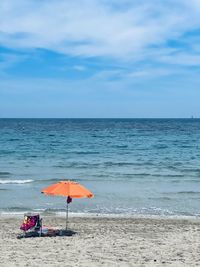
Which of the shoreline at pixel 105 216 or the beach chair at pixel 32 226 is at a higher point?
the beach chair at pixel 32 226

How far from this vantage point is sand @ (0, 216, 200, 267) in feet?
35.8

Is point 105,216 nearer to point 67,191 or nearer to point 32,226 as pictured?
point 67,191

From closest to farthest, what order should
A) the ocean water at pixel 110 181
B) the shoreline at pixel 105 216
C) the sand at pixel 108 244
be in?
the sand at pixel 108 244
the shoreline at pixel 105 216
the ocean water at pixel 110 181

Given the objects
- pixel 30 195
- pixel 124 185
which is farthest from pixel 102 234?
pixel 124 185

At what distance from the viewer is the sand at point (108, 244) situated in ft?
35.8

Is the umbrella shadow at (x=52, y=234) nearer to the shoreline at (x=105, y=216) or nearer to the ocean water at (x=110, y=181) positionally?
the shoreline at (x=105, y=216)

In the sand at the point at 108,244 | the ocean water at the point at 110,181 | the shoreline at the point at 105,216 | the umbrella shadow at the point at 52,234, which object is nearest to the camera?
the sand at the point at 108,244

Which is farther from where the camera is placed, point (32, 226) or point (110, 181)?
point (110, 181)

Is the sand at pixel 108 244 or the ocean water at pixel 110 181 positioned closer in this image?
the sand at pixel 108 244

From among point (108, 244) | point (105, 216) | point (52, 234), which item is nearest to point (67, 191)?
point (52, 234)

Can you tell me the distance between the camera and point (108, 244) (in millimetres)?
12672

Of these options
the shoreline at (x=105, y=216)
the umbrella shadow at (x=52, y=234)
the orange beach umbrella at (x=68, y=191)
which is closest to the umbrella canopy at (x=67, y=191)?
the orange beach umbrella at (x=68, y=191)


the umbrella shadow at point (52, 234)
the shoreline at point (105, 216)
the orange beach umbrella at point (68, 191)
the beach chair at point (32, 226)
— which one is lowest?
the shoreline at point (105, 216)

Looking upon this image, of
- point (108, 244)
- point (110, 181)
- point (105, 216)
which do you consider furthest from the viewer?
point (110, 181)
